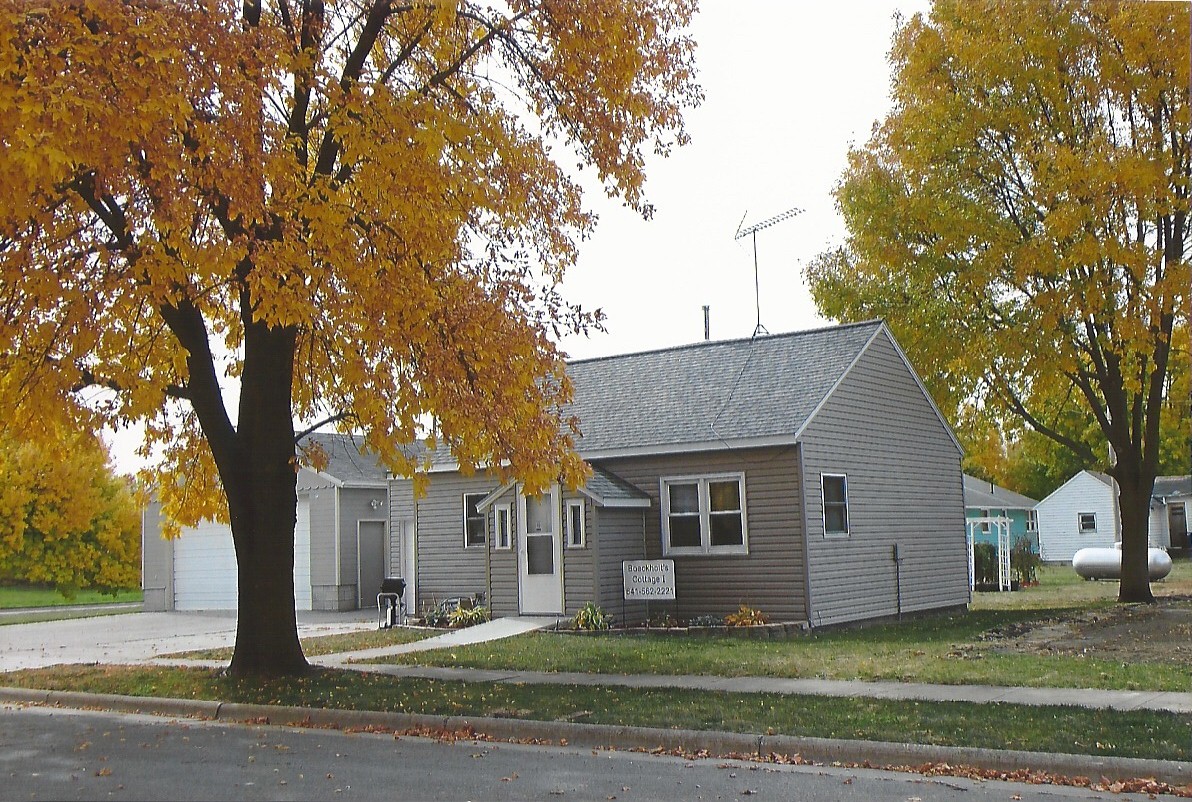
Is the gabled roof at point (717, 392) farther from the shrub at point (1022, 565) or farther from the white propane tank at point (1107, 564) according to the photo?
the white propane tank at point (1107, 564)

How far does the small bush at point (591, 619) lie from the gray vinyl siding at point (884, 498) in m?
3.69

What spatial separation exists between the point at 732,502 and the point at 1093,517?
48554 mm

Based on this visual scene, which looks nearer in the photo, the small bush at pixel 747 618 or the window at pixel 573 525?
the small bush at pixel 747 618

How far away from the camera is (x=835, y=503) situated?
73.8 feet

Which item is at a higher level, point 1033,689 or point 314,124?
point 314,124

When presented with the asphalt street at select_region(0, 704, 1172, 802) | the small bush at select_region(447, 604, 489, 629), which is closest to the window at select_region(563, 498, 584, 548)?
the small bush at select_region(447, 604, 489, 629)

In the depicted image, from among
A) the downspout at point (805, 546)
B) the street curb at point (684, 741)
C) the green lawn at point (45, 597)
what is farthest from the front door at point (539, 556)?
the green lawn at point (45, 597)

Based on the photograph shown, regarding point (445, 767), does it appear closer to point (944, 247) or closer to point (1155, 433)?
point (944, 247)

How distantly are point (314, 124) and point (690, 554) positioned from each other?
1111 centimetres

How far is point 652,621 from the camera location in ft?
73.1

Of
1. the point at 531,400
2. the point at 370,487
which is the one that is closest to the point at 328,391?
the point at 531,400

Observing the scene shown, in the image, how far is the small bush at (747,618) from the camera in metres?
21.2

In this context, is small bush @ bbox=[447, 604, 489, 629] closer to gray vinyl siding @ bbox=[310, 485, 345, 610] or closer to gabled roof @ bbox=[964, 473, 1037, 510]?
gray vinyl siding @ bbox=[310, 485, 345, 610]

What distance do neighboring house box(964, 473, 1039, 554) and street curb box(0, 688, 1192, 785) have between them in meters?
46.0
